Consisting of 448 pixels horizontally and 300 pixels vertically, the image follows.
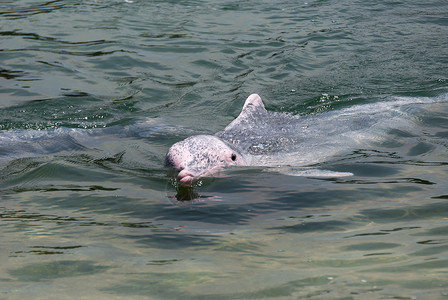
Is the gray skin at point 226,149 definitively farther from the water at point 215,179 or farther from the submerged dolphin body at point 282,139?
the water at point 215,179

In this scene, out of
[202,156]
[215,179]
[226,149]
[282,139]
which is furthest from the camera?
[282,139]

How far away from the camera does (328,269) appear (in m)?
3.05

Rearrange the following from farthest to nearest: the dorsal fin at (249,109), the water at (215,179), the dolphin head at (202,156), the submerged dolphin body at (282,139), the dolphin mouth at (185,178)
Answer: the dorsal fin at (249,109) < the submerged dolphin body at (282,139) < the dolphin head at (202,156) < the dolphin mouth at (185,178) < the water at (215,179)

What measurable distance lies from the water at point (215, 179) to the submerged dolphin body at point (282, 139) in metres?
0.23

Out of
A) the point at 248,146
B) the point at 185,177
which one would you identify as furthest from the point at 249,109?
the point at 185,177

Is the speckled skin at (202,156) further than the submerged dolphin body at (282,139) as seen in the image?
No

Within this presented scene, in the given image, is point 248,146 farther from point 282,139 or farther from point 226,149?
point 226,149

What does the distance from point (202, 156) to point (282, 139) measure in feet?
4.81

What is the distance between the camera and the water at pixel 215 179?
306 centimetres

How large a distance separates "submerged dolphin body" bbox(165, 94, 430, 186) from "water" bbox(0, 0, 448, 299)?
0.23 meters

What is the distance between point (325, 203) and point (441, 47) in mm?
7429

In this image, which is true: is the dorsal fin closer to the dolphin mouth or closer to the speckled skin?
the speckled skin

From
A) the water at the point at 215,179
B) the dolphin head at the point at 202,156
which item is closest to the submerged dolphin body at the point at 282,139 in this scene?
the dolphin head at the point at 202,156

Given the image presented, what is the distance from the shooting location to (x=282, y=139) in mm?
7324
